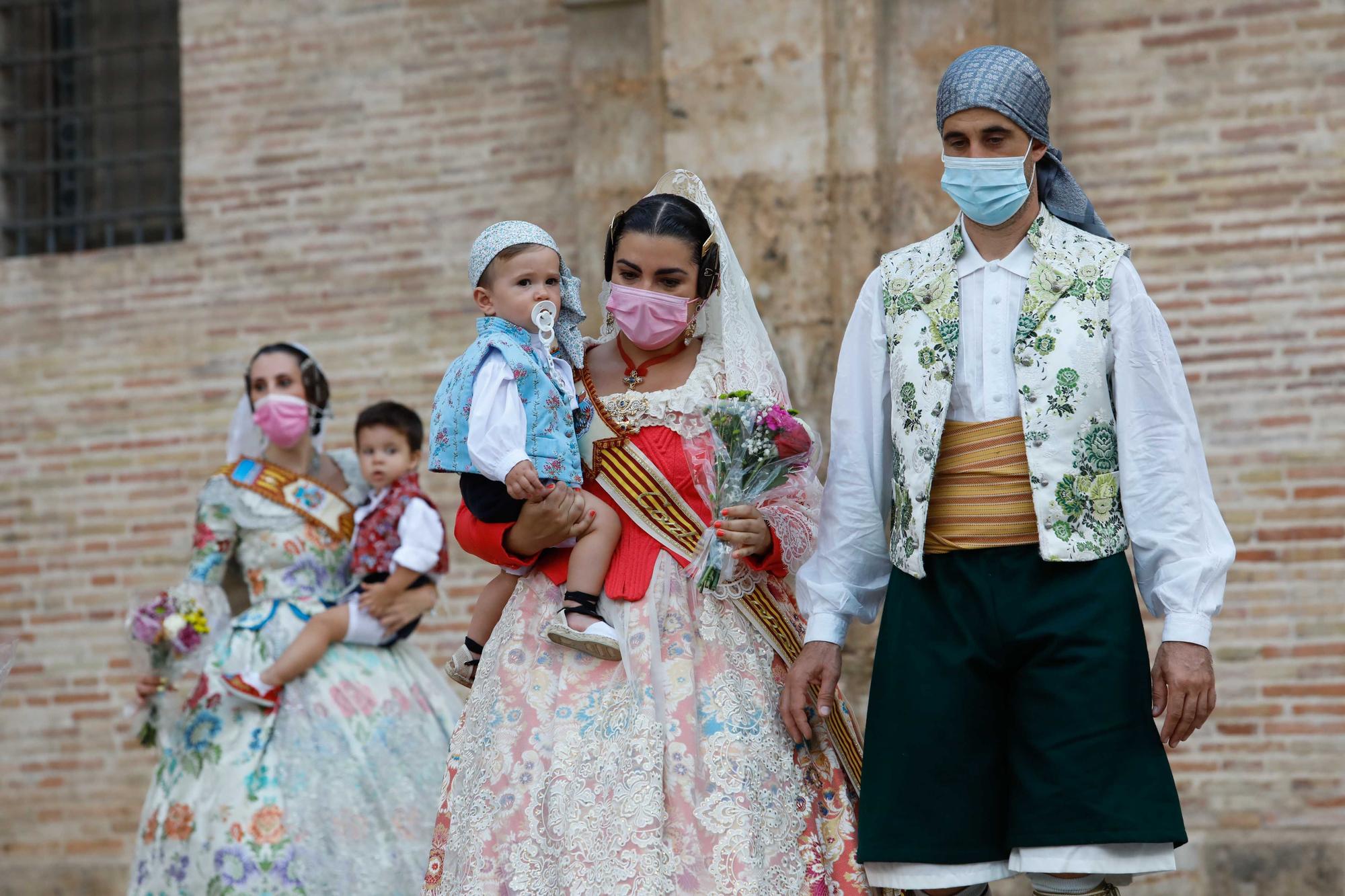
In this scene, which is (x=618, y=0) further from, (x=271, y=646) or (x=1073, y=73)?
(x=271, y=646)

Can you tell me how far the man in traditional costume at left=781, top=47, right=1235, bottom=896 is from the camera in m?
3.19

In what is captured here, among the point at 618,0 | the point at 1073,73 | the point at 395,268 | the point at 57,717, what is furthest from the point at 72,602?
the point at 1073,73

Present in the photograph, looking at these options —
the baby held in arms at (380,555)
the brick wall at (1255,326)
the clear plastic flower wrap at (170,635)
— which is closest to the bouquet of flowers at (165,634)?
the clear plastic flower wrap at (170,635)

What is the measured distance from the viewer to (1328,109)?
21.7 ft

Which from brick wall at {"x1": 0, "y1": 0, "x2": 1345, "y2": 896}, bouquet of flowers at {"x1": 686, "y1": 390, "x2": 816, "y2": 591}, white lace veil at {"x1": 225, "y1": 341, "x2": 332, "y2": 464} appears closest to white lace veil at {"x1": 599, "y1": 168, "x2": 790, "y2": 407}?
bouquet of flowers at {"x1": 686, "y1": 390, "x2": 816, "y2": 591}

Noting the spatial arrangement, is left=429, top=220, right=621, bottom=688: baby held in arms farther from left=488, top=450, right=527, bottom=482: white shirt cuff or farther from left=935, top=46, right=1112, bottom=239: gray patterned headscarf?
left=935, top=46, right=1112, bottom=239: gray patterned headscarf

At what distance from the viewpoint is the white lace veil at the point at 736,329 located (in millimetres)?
3746

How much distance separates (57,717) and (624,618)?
17.8 ft

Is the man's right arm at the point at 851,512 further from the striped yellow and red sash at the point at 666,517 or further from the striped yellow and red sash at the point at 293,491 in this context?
the striped yellow and red sash at the point at 293,491

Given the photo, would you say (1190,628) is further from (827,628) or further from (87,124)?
(87,124)

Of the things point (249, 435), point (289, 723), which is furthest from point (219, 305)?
point (289, 723)

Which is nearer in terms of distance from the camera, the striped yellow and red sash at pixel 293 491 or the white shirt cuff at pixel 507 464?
the white shirt cuff at pixel 507 464

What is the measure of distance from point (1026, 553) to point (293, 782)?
2682 millimetres

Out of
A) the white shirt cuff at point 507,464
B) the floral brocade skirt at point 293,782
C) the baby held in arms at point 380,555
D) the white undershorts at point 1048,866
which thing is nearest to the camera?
the white undershorts at point 1048,866
